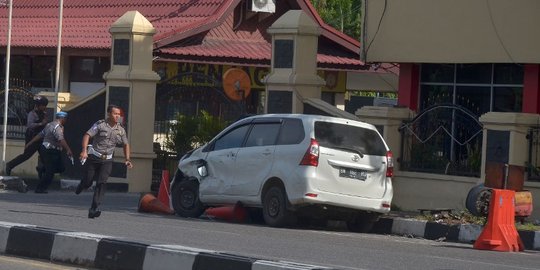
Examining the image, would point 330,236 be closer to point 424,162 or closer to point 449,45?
point 424,162

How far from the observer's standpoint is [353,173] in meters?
16.9

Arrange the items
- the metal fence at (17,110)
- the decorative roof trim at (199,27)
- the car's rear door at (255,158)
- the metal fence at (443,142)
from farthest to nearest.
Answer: the decorative roof trim at (199,27)
the metal fence at (17,110)
the metal fence at (443,142)
the car's rear door at (255,158)

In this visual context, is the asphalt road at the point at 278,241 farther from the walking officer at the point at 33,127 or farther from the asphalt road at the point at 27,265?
the walking officer at the point at 33,127

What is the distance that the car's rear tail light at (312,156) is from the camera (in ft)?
54.3

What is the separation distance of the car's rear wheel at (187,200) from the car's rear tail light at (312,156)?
8.52 ft

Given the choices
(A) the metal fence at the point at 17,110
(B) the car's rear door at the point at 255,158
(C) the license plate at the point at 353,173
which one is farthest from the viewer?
(A) the metal fence at the point at 17,110

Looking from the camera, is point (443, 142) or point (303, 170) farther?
point (443, 142)

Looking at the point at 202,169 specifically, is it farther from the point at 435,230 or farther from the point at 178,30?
the point at 178,30

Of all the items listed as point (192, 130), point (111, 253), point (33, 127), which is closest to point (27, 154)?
point (33, 127)

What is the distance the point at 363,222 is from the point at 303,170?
1729 millimetres

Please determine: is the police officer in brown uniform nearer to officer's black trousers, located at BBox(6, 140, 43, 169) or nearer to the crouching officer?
the crouching officer

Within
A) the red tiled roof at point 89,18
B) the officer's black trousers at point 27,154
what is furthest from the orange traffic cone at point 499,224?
the red tiled roof at point 89,18

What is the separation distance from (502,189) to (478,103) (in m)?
8.79

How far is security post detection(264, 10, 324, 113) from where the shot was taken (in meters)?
22.2
